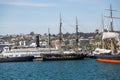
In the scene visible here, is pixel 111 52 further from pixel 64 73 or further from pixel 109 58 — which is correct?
pixel 64 73

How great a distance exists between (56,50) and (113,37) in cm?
2785

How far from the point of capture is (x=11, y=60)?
410 ft

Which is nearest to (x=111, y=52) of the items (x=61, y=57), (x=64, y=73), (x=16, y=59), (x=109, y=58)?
(x=109, y=58)

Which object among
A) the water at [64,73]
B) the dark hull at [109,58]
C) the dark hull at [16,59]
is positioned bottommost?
the water at [64,73]

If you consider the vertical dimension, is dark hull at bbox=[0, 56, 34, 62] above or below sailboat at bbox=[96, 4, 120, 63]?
below

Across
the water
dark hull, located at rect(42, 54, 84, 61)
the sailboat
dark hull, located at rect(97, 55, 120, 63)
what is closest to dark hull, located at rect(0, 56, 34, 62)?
dark hull, located at rect(42, 54, 84, 61)

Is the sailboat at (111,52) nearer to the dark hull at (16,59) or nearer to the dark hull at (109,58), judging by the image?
the dark hull at (109,58)

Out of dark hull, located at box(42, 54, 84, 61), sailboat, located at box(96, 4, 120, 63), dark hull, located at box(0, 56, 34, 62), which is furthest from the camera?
dark hull, located at box(0, 56, 34, 62)

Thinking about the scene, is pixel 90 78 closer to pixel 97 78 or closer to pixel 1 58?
pixel 97 78

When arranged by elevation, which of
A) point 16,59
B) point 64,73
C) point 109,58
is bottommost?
point 64,73

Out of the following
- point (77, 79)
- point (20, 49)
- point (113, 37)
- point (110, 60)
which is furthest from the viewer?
point (20, 49)

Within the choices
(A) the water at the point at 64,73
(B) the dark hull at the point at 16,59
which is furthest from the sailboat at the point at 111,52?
(B) the dark hull at the point at 16,59

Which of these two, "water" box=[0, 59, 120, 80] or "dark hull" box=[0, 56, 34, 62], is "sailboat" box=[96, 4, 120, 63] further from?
"dark hull" box=[0, 56, 34, 62]

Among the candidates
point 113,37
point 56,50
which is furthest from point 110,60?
point 56,50
